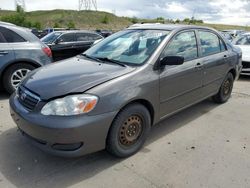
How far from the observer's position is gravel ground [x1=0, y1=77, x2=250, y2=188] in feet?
9.68

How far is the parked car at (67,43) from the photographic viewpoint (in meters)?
10.3

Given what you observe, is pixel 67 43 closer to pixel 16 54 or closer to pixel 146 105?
pixel 16 54

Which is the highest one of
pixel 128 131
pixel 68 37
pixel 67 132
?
pixel 68 37

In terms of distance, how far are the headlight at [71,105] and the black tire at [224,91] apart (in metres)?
3.37

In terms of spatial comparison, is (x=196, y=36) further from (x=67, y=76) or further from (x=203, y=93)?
(x=67, y=76)

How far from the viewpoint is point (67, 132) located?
2781 millimetres

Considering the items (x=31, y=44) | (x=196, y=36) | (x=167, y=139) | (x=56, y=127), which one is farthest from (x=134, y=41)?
(x=31, y=44)

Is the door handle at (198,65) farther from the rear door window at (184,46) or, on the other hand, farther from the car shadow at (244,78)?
the car shadow at (244,78)

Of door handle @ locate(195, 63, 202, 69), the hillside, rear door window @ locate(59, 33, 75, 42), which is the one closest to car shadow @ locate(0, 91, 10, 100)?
Result: door handle @ locate(195, 63, 202, 69)

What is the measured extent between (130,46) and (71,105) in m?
1.52

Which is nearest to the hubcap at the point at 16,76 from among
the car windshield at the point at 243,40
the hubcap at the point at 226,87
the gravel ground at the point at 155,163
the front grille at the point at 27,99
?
the gravel ground at the point at 155,163

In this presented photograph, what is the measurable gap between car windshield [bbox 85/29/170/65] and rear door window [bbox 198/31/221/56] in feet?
3.13

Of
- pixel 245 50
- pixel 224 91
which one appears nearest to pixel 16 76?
pixel 224 91

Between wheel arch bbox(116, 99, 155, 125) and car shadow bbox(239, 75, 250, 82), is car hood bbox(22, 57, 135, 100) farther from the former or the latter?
→ car shadow bbox(239, 75, 250, 82)
